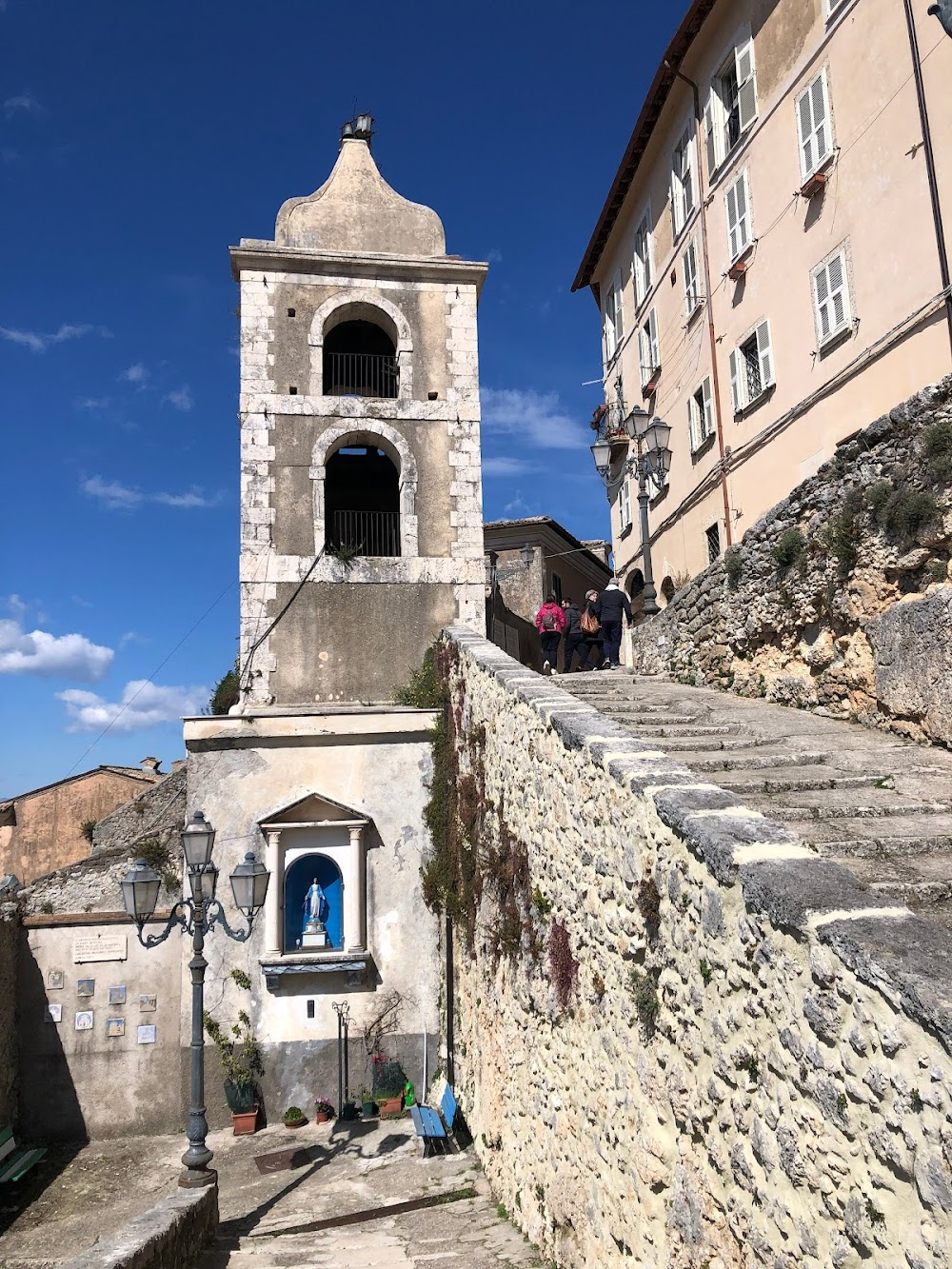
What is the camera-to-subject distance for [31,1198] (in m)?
9.66

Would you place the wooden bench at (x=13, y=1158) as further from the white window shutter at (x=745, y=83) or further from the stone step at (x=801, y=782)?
the white window shutter at (x=745, y=83)

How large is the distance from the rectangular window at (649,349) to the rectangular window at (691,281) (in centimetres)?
180

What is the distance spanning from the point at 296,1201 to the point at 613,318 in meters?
19.7

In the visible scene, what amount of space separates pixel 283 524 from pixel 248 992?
20.9 feet

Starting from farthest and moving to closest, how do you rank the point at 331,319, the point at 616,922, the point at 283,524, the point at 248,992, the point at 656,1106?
the point at 331,319, the point at 283,524, the point at 248,992, the point at 616,922, the point at 656,1106

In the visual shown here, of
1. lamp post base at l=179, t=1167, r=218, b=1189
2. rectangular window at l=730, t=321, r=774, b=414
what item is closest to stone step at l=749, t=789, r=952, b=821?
lamp post base at l=179, t=1167, r=218, b=1189

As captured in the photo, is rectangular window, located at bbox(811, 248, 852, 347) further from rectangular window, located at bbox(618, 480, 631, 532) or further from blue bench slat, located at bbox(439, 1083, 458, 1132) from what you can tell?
blue bench slat, located at bbox(439, 1083, 458, 1132)

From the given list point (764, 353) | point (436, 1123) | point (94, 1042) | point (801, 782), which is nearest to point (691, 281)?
point (764, 353)

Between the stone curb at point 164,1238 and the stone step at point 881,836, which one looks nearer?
the stone step at point 881,836

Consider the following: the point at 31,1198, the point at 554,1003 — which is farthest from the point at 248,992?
the point at 554,1003

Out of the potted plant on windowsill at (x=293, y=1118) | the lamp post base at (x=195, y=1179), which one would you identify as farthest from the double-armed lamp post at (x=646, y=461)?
the lamp post base at (x=195, y=1179)

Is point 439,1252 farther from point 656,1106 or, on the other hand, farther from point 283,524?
point 283,524

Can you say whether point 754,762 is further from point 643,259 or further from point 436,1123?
point 643,259

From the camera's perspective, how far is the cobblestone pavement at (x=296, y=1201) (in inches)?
289
